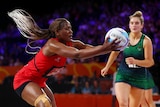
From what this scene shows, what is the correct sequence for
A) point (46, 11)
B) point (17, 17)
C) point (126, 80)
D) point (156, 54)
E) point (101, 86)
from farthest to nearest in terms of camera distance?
point (46, 11) → point (156, 54) → point (101, 86) → point (126, 80) → point (17, 17)

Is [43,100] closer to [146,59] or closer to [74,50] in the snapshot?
[74,50]

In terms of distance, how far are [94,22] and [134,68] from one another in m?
9.66

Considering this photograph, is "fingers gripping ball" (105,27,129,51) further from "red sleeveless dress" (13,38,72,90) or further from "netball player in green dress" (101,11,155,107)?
"netball player in green dress" (101,11,155,107)

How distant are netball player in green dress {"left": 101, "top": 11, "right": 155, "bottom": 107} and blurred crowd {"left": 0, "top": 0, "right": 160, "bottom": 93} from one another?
187 inches

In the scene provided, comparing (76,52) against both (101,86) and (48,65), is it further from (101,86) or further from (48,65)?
(101,86)

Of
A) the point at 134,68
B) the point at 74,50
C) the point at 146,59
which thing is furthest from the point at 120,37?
the point at 134,68

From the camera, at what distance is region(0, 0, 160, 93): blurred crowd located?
14180 mm

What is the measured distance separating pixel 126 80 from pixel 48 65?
6.31 feet

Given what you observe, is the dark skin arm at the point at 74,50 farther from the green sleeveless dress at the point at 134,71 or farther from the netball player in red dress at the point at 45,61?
the green sleeveless dress at the point at 134,71

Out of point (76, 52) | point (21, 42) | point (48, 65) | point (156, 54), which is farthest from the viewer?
point (21, 42)

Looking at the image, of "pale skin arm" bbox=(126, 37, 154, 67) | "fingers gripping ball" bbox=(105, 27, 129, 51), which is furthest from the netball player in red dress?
"pale skin arm" bbox=(126, 37, 154, 67)

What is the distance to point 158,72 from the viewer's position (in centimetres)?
1080

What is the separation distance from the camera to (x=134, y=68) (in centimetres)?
707

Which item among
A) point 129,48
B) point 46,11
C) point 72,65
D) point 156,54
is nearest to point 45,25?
point 46,11
